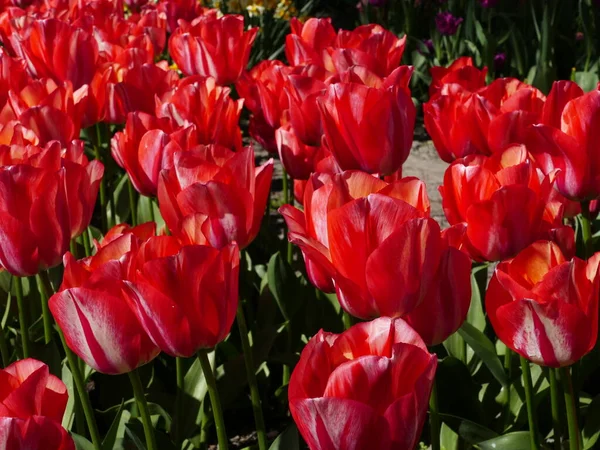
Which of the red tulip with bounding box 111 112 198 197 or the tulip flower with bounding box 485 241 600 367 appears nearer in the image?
the tulip flower with bounding box 485 241 600 367

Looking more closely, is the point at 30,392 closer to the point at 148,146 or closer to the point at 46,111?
the point at 148,146

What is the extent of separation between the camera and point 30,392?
3.09 ft

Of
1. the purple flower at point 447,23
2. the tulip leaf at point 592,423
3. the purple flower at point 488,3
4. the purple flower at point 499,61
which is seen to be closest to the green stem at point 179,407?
the tulip leaf at point 592,423

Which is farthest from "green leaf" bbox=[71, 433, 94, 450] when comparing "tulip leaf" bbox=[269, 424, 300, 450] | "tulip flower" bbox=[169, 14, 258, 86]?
"tulip flower" bbox=[169, 14, 258, 86]

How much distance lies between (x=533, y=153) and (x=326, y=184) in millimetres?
540

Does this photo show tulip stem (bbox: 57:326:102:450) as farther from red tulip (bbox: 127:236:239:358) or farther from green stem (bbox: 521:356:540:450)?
green stem (bbox: 521:356:540:450)

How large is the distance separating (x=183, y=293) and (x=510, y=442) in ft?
1.95

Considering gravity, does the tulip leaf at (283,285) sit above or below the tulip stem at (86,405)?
below

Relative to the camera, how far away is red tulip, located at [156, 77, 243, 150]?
1898 mm

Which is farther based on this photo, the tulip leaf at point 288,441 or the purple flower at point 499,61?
the purple flower at point 499,61

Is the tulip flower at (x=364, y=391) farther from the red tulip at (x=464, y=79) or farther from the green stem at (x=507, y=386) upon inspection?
the red tulip at (x=464, y=79)

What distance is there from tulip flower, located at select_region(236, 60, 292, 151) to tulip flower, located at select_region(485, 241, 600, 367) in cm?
102

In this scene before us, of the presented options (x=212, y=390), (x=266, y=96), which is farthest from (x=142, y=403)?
(x=266, y=96)

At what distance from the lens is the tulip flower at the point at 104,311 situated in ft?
3.46
